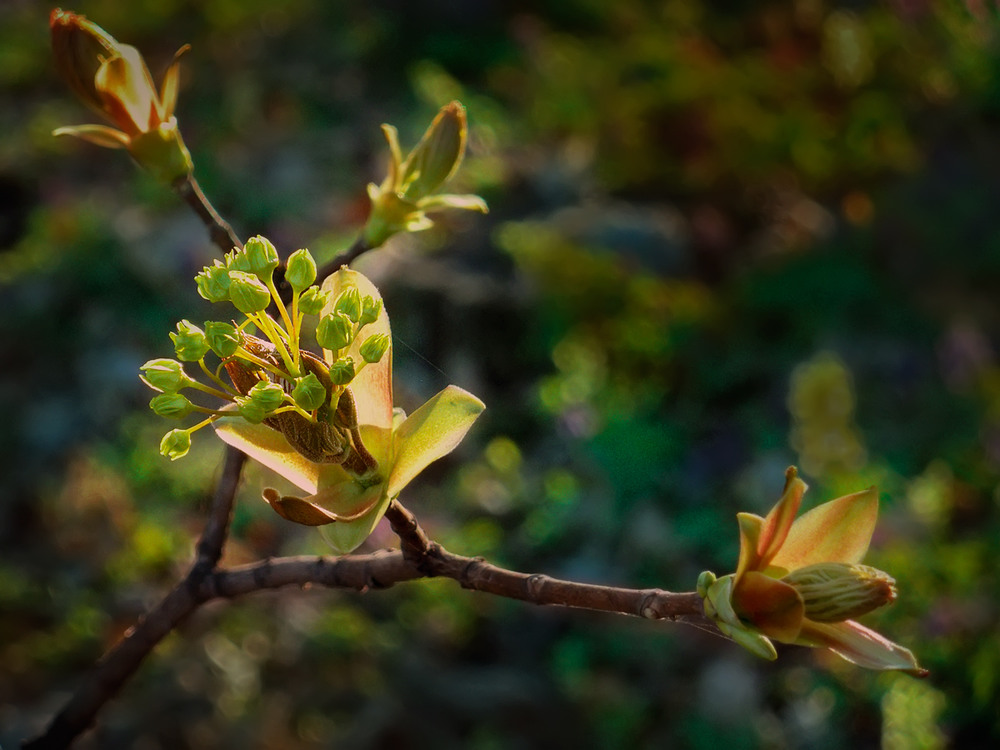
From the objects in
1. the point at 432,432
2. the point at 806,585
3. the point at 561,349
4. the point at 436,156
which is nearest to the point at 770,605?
the point at 806,585

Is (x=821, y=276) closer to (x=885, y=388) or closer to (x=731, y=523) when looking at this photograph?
(x=885, y=388)

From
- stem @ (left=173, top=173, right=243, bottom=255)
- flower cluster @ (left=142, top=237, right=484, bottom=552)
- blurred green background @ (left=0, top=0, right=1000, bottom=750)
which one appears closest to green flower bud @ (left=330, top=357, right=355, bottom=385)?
flower cluster @ (left=142, top=237, right=484, bottom=552)

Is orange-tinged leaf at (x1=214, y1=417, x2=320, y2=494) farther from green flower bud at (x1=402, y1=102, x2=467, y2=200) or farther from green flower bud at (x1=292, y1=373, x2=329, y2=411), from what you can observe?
green flower bud at (x1=402, y1=102, x2=467, y2=200)

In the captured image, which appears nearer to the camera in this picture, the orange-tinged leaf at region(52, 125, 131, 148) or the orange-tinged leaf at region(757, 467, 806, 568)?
the orange-tinged leaf at region(757, 467, 806, 568)

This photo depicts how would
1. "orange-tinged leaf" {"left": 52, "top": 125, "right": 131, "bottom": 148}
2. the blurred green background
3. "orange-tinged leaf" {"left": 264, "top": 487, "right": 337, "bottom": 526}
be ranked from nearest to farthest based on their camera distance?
1. "orange-tinged leaf" {"left": 264, "top": 487, "right": 337, "bottom": 526}
2. "orange-tinged leaf" {"left": 52, "top": 125, "right": 131, "bottom": 148}
3. the blurred green background

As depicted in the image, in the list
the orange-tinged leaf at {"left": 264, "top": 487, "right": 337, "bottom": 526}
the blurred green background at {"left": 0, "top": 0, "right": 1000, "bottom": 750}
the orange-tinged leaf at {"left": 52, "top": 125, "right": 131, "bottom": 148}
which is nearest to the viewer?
the orange-tinged leaf at {"left": 264, "top": 487, "right": 337, "bottom": 526}

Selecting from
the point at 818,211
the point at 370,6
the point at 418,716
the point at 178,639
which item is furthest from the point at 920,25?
the point at 178,639

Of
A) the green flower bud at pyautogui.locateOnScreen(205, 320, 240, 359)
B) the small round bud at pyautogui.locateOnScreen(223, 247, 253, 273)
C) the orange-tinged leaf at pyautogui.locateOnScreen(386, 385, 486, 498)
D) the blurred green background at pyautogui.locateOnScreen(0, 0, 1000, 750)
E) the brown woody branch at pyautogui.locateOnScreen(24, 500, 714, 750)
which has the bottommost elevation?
the blurred green background at pyautogui.locateOnScreen(0, 0, 1000, 750)

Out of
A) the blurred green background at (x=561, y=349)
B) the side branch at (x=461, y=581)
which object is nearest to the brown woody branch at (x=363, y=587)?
the side branch at (x=461, y=581)
